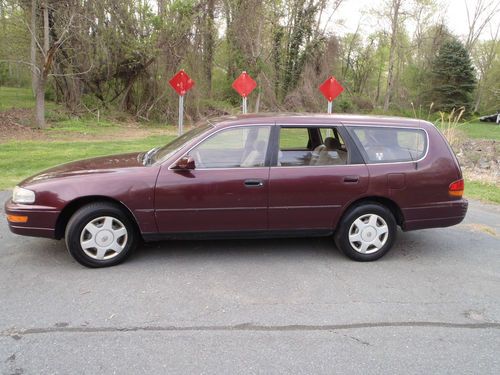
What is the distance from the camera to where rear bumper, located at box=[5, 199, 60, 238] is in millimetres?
4094

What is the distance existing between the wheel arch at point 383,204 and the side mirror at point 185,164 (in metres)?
1.71

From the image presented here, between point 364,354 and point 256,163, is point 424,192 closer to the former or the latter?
point 256,163

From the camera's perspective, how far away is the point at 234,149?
4.44 m

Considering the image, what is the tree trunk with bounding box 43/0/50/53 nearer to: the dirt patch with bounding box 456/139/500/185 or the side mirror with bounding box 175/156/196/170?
the side mirror with bounding box 175/156/196/170

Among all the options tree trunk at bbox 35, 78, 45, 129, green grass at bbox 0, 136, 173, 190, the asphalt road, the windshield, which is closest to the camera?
the asphalt road

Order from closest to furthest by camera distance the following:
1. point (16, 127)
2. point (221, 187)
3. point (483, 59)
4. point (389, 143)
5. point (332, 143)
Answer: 1. point (221, 187)
2. point (389, 143)
3. point (332, 143)
4. point (16, 127)
5. point (483, 59)

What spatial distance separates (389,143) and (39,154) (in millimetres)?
9999

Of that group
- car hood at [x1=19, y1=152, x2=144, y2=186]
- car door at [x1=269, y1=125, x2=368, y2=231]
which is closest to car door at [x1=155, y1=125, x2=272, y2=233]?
car door at [x1=269, y1=125, x2=368, y2=231]

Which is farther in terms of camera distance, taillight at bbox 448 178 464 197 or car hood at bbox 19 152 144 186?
taillight at bbox 448 178 464 197

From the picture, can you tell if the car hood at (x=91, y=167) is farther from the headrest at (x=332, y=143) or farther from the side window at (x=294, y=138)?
the headrest at (x=332, y=143)

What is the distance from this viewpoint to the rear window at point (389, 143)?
457 centimetres

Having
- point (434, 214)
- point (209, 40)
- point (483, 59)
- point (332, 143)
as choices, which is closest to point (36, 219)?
point (332, 143)

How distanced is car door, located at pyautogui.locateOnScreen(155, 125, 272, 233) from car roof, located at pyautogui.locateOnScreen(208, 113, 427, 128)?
0.09 m

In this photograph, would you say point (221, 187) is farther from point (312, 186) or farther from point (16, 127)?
point (16, 127)
